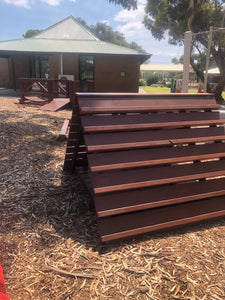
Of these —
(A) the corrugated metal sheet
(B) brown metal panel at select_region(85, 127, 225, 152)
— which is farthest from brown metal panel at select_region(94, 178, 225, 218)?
(A) the corrugated metal sheet

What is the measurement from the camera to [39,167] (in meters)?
4.19

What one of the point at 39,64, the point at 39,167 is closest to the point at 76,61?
the point at 39,64

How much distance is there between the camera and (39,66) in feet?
66.2

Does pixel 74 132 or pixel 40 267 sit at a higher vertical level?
pixel 74 132

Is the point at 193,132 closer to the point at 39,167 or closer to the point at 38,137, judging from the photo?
the point at 39,167

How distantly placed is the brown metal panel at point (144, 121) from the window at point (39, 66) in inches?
743

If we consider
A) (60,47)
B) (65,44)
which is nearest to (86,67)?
(60,47)

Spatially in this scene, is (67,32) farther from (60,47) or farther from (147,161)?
(147,161)

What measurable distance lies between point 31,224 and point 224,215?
226 cm

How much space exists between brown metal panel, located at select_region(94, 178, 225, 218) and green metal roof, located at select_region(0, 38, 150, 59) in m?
14.6

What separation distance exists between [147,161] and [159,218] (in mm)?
626

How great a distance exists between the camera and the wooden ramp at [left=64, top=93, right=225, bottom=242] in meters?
2.54

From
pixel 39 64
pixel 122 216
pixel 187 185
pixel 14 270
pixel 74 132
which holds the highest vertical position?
pixel 39 64

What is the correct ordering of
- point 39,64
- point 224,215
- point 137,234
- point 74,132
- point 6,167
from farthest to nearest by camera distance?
point 39,64, point 6,167, point 74,132, point 224,215, point 137,234
